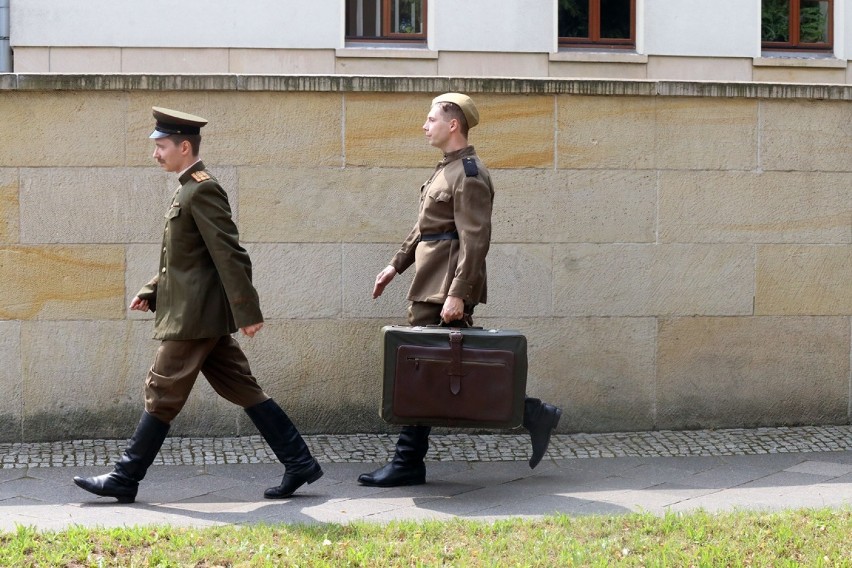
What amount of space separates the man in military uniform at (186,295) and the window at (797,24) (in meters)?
10.9

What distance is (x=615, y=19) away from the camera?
15828 millimetres

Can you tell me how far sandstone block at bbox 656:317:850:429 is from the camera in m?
8.38

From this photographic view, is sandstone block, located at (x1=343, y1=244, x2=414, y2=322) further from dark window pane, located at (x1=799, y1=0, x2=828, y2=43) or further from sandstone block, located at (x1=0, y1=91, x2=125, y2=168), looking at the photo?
dark window pane, located at (x1=799, y1=0, x2=828, y2=43)

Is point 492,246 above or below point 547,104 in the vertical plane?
below

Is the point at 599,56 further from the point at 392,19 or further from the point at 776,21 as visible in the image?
the point at 392,19

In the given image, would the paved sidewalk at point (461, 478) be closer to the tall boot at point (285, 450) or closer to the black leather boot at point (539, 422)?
the tall boot at point (285, 450)

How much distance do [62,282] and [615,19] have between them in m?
9.67

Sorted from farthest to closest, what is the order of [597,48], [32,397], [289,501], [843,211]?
[597,48] → [843,211] → [32,397] → [289,501]

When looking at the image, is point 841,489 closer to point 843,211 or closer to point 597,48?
A: point 843,211

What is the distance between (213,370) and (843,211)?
173 inches

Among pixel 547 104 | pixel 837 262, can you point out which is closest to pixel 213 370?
pixel 547 104

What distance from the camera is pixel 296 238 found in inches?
318

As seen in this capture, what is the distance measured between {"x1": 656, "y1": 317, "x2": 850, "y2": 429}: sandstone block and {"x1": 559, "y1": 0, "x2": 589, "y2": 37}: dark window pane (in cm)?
808

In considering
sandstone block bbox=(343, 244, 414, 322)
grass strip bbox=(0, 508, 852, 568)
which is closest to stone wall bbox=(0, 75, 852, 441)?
sandstone block bbox=(343, 244, 414, 322)
